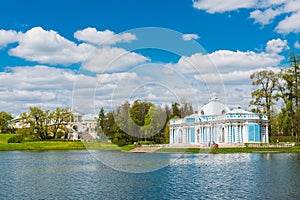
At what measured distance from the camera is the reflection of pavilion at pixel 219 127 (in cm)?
5550

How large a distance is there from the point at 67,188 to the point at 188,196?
596cm

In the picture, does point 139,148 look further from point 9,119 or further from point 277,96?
point 9,119

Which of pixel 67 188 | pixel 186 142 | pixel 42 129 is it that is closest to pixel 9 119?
pixel 42 129

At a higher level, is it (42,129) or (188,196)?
(42,129)

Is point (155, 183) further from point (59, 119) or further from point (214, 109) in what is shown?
point (59, 119)

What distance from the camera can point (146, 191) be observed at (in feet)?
60.4

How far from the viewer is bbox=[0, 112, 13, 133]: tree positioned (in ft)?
335

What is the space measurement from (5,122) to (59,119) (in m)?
32.7

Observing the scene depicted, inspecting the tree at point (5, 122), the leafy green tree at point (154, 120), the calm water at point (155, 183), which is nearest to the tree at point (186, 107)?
the leafy green tree at point (154, 120)

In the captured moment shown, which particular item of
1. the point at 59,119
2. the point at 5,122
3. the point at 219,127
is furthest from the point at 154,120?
the point at 5,122

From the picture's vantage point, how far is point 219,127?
58.2m

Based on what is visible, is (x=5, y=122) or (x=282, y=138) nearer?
(x=282, y=138)

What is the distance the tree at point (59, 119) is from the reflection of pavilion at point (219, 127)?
21951mm

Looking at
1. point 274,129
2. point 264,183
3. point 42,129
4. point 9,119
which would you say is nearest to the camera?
point 264,183
